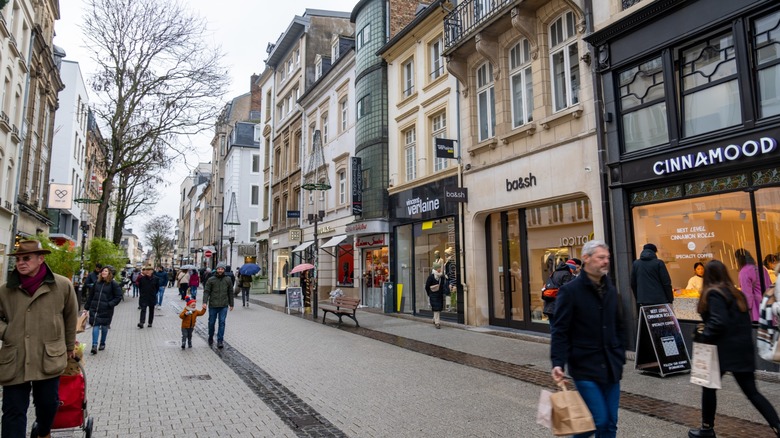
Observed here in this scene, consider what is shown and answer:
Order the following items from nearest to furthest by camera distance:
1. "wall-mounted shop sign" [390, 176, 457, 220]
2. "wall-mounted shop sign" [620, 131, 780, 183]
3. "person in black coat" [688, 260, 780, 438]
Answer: "person in black coat" [688, 260, 780, 438] → "wall-mounted shop sign" [620, 131, 780, 183] → "wall-mounted shop sign" [390, 176, 457, 220]

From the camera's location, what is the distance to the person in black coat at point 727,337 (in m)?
4.44

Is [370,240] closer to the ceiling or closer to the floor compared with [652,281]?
closer to the ceiling

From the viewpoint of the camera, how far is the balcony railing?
518 inches

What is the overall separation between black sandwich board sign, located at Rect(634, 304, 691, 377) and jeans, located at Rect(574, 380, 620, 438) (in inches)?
Answer: 170

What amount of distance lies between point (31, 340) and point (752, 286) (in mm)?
9222

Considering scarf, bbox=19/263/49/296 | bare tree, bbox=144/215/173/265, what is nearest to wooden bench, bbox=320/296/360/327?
scarf, bbox=19/263/49/296

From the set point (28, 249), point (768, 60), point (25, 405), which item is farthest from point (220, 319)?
point (768, 60)

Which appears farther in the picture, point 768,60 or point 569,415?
point 768,60

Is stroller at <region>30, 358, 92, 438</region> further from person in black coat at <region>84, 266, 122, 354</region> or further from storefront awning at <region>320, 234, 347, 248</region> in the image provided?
storefront awning at <region>320, 234, 347, 248</region>

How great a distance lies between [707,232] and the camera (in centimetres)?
865

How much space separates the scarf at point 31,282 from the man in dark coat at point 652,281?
799cm

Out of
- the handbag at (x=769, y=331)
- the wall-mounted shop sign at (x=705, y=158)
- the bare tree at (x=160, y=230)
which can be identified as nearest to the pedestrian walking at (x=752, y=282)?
the wall-mounted shop sign at (x=705, y=158)

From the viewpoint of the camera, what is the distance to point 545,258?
39.7 ft

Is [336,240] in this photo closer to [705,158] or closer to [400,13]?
[400,13]
